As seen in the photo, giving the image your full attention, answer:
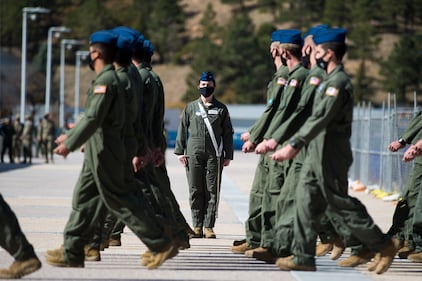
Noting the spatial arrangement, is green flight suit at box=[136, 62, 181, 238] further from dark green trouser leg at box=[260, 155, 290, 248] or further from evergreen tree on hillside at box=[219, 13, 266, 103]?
evergreen tree on hillside at box=[219, 13, 266, 103]

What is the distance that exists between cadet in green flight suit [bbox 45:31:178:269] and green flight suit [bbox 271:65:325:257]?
102 centimetres

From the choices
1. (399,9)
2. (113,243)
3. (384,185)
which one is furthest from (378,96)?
(113,243)

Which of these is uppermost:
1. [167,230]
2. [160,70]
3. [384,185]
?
[167,230]

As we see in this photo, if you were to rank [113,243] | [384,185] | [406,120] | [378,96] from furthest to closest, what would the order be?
[378,96] < [384,185] < [406,120] < [113,243]

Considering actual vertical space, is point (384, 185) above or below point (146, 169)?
below

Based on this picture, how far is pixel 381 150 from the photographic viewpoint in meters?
27.3

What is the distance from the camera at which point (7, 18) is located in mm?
163375

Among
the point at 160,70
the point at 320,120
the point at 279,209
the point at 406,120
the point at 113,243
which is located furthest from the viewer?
the point at 160,70

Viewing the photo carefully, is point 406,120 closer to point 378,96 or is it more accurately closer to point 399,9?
point 378,96

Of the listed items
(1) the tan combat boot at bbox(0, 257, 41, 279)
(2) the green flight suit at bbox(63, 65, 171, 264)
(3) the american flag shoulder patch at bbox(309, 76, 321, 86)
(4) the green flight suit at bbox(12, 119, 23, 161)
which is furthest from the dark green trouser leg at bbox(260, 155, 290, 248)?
(4) the green flight suit at bbox(12, 119, 23, 161)

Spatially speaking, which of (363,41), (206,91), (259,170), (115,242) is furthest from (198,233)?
(363,41)

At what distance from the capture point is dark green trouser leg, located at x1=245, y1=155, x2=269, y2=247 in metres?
12.8

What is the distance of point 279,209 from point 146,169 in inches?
68.9

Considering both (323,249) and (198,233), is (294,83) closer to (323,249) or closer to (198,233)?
(323,249)
